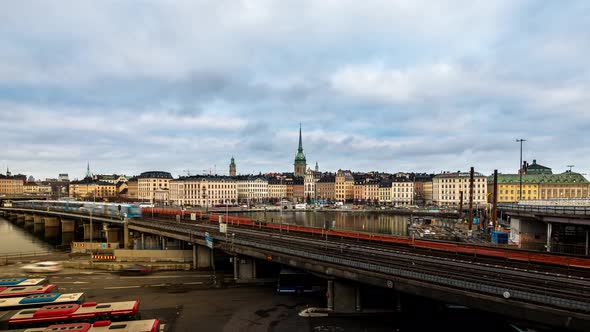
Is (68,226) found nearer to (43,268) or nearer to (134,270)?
(43,268)

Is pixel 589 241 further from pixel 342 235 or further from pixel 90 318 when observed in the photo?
pixel 90 318

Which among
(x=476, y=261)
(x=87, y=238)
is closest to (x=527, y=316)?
(x=476, y=261)

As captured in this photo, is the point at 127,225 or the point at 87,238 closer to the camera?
the point at 127,225

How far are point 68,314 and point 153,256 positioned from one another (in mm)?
26742

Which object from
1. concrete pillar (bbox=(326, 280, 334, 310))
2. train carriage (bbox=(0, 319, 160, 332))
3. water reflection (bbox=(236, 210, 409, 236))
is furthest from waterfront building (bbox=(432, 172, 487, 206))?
train carriage (bbox=(0, 319, 160, 332))

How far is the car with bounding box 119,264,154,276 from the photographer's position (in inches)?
1900

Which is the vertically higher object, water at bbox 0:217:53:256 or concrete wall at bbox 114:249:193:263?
concrete wall at bbox 114:249:193:263

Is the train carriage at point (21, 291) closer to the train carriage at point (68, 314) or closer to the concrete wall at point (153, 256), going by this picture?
the train carriage at point (68, 314)

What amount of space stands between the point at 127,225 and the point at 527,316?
73822 mm

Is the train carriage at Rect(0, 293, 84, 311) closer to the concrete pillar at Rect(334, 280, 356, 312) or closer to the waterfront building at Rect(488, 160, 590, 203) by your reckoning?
the concrete pillar at Rect(334, 280, 356, 312)

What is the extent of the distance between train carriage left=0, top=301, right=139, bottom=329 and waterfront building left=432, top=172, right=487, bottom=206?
578ft

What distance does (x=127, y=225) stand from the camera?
78000 mm

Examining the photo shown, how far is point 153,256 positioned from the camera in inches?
2138

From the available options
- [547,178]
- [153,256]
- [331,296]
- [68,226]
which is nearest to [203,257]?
[153,256]
